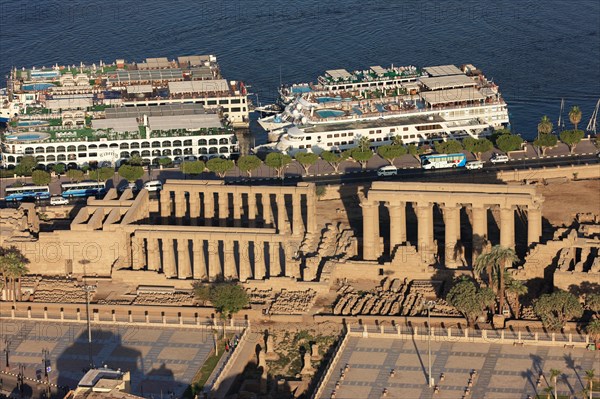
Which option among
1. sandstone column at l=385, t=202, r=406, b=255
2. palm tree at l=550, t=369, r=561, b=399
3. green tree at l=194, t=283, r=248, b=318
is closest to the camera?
palm tree at l=550, t=369, r=561, b=399

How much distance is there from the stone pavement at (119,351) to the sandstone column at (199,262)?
12.8 m

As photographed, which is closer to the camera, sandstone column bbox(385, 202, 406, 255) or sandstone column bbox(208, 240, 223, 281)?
sandstone column bbox(208, 240, 223, 281)

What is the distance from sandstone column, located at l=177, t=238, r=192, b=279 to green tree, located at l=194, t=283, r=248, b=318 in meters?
8.66

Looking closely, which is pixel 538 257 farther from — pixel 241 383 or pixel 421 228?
pixel 241 383

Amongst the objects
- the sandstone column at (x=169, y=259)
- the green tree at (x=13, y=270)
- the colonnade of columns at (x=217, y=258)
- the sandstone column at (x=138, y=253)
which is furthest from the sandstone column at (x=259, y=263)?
the green tree at (x=13, y=270)

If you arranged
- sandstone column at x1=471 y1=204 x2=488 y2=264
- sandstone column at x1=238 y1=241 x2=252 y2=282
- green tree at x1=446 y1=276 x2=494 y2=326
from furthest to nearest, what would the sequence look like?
1. sandstone column at x1=471 y1=204 x2=488 y2=264
2. sandstone column at x1=238 y1=241 x2=252 y2=282
3. green tree at x1=446 y1=276 x2=494 y2=326

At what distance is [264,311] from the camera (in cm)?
18388

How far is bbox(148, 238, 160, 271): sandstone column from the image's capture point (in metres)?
193

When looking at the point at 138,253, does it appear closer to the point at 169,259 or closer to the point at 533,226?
the point at 169,259

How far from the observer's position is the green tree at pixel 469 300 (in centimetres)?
17712

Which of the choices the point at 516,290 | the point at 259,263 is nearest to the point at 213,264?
the point at 259,263

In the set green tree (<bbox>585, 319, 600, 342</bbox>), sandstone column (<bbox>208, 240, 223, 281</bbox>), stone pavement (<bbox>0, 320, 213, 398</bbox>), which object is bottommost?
stone pavement (<bbox>0, 320, 213, 398</bbox>)

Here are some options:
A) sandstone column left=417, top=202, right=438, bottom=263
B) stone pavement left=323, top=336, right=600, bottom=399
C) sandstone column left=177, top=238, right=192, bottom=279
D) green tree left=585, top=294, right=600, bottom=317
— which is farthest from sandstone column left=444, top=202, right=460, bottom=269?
sandstone column left=177, top=238, right=192, bottom=279

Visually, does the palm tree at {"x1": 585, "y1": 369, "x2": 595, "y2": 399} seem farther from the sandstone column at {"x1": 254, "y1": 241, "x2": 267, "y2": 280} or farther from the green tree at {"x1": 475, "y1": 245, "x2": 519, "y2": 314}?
the sandstone column at {"x1": 254, "y1": 241, "x2": 267, "y2": 280}
